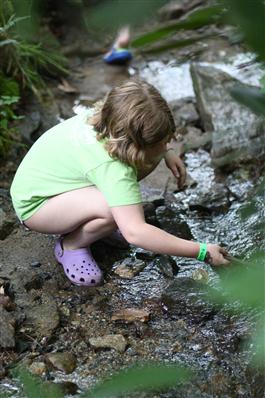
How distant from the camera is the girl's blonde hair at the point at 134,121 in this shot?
2.04m

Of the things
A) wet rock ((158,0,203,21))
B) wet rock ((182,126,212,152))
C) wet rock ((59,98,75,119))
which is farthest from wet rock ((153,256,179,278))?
wet rock ((158,0,203,21))

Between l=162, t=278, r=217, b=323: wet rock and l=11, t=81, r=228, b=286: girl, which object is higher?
l=11, t=81, r=228, b=286: girl

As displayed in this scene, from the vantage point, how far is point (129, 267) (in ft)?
8.04

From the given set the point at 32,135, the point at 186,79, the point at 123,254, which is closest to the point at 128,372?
the point at 123,254

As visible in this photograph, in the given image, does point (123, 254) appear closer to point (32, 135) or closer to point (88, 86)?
point (32, 135)

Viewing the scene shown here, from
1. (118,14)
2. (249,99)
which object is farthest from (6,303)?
(118,14)

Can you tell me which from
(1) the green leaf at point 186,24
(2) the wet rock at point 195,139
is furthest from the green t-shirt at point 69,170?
(1) the green leaf at point 186,24

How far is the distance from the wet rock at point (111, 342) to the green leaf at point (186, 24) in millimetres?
1446

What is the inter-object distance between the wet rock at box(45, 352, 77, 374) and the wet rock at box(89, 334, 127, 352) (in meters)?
0.09

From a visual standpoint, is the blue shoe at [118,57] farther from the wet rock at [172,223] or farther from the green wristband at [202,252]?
the green wristband at [202,252]

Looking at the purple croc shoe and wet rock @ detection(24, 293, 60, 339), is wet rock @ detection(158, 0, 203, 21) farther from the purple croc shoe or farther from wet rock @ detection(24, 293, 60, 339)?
wet rock @ detection(24, 293, 60, 339)

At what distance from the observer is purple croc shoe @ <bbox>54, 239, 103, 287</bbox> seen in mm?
2287

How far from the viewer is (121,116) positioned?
6.75 ft

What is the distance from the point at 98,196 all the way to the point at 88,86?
85.0 inches
